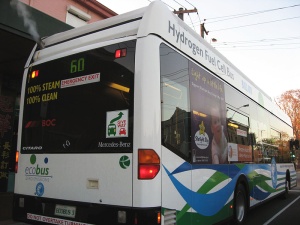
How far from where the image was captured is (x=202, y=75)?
5176 millimetres

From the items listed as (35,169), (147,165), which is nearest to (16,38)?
(35,169)

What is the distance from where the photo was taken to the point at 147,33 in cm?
396

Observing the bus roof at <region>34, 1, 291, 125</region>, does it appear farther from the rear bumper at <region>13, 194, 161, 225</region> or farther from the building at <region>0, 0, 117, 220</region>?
the rear bumper at <region>13, 194, 161, 225</region>

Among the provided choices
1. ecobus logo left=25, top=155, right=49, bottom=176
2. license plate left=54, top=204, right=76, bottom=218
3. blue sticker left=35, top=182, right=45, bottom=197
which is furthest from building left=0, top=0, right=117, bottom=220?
license plate left=54, top=204, right=76, bottom=218

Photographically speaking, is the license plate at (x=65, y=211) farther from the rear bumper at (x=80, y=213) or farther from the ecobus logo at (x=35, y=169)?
the ecobus logo at (x=35, y=169)

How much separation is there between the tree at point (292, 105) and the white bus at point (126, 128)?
46772 millimetres

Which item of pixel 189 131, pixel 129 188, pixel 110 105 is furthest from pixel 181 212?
pixel 110 105

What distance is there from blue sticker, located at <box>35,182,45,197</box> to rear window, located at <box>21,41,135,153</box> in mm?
498

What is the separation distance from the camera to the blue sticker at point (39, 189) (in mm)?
4586

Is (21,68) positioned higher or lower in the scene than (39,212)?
higher

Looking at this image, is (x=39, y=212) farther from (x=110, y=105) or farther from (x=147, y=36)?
(x=147, y=36)

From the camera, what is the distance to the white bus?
375cm

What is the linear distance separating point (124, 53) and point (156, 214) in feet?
6.62

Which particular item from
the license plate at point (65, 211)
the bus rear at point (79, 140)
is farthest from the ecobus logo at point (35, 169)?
the license plate at point (65, 211)
